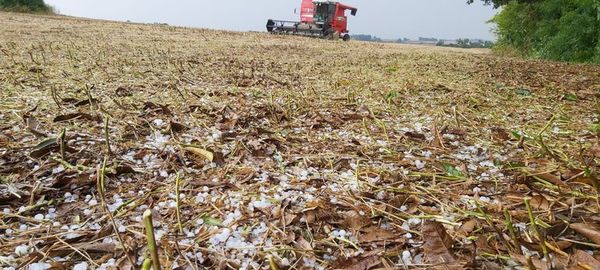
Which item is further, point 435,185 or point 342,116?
point 342,116

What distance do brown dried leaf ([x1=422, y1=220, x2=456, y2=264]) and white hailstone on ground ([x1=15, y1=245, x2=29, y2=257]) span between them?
1014mm

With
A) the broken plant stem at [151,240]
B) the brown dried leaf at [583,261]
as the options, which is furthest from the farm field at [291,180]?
the broken plant stem at [151,240]

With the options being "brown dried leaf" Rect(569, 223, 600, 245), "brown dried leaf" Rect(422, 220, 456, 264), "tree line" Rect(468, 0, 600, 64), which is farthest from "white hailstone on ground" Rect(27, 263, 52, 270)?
"tree line" Rect(468, 0, 600, 64)

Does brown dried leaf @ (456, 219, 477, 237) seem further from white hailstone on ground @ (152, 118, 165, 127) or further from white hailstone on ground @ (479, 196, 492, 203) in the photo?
white hailstone on ground @ (152, 118, 165, 127)

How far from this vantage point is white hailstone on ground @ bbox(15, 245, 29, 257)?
1017mm

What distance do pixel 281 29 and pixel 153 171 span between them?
52.4 feet

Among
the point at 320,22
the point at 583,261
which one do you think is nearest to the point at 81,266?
the point at 583,261

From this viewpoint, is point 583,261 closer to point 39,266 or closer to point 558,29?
point 39,266

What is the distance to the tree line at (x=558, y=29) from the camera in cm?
730

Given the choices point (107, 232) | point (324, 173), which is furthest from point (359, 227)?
point (107, 232)

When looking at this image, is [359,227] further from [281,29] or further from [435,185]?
[281,29]

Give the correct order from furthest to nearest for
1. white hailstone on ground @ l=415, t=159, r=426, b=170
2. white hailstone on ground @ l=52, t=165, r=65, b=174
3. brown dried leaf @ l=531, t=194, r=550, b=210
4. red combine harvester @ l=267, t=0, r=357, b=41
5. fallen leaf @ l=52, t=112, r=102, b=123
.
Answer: red combine harvester @ l=267, t=0, r=357, b=41
fallen leaf @ l=52, t=112, r=102, b=123
white hailstone on ground @ l=415, t=159, r=426, b=170
white hailstone on ground @ l=52, t=165, r=65, b=174
brown dried leaf @ l=531, t=194, r=550, b=210

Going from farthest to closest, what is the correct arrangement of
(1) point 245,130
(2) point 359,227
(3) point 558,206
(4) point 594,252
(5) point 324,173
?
(1) point 245,130, (5) point 324,173, (3) point 558,206, (2) point 359,227, (4) point 594,252

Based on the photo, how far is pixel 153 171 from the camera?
1.53 metres
